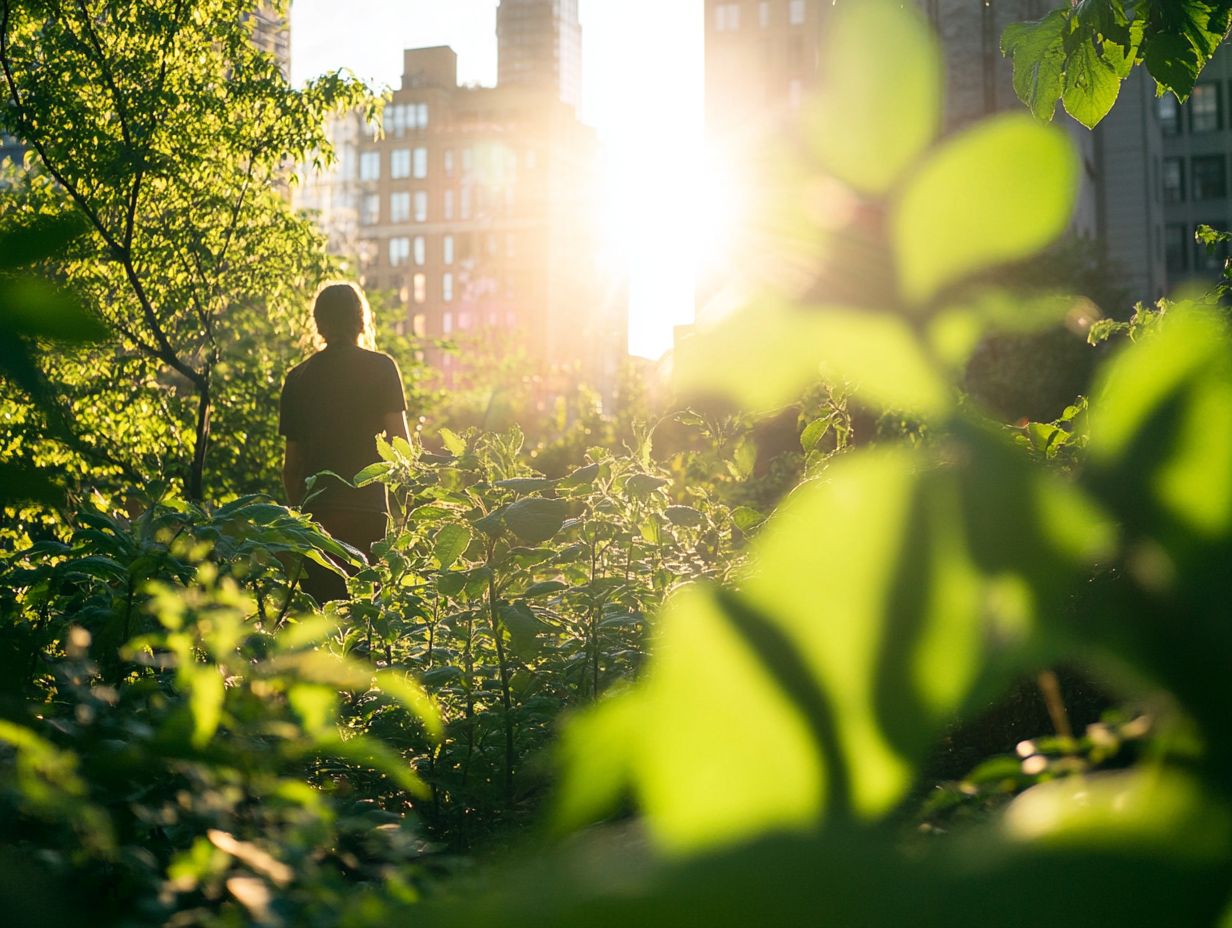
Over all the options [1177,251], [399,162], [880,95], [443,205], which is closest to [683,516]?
[880,95]

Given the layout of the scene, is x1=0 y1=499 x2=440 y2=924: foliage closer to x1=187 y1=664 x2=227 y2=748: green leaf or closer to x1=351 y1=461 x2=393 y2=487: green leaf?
x1=187 y1=664 x2=227 y2=748: green leaf

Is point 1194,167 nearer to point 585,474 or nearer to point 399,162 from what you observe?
point 399,162

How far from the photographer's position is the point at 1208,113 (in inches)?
2231

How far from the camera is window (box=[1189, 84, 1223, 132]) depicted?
2231 inches

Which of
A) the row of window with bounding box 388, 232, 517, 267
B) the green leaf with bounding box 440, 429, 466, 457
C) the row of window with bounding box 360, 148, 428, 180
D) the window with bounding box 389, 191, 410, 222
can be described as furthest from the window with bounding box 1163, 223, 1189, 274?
the window with bounding box 389, 191, 410, 222

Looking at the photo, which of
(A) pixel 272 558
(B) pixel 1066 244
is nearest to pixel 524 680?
(A) pixel 272 558

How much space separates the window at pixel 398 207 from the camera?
9900cm

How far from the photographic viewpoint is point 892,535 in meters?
0.29

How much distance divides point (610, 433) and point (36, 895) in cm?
2185

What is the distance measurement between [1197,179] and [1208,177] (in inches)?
21.4

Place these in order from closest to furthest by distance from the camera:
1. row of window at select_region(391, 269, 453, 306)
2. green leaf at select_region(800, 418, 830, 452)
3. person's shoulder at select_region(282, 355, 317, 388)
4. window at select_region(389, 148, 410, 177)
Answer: green leaf at select_region(800, 418, 830, 452) → person's shoulder at select_region(282, 355, 317, 388) → row of window at select_region(391, 269, 453, 306) → window at select_region(389, 148, 410, 177)

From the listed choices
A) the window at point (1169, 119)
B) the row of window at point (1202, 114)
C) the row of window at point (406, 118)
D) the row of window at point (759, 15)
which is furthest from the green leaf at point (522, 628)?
the row of window at point (406, 118)

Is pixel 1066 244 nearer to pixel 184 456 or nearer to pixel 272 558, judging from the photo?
pixel 184 456

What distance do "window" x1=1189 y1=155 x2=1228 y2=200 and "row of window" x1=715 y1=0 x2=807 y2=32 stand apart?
20.5m
